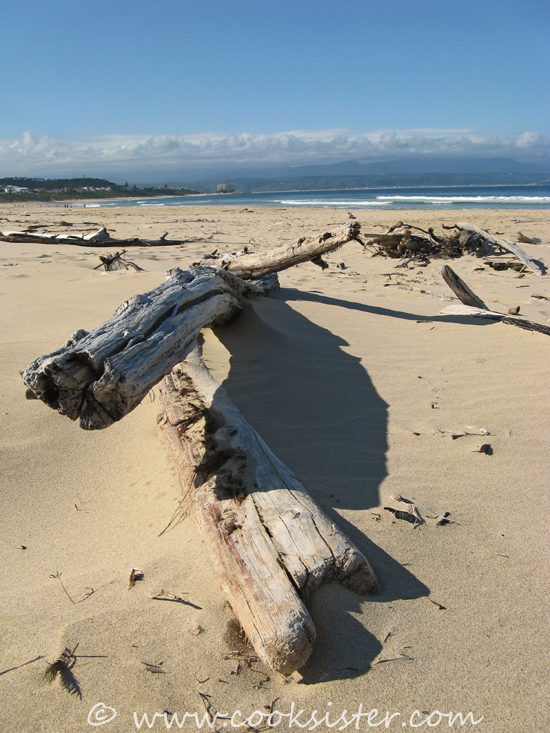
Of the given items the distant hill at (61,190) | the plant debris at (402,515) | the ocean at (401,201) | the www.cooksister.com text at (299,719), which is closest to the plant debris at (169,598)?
the www.cooksister.com text at (299,719)

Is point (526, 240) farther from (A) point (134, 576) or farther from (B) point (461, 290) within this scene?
(A) point (134, 576)

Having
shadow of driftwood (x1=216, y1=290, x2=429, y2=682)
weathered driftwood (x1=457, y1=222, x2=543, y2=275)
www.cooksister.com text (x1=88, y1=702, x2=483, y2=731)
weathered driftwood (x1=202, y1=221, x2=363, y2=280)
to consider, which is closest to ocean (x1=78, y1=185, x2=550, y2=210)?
weathered driftwood (x1=457, y1=222, x2=543, y2=275)

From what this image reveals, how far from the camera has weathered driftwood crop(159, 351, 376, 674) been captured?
140cm

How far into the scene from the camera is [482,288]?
673 cm

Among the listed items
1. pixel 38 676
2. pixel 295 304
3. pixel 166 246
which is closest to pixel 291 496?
pixel 38 676

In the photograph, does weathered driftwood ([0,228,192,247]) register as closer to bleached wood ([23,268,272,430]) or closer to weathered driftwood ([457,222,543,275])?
weathered driftwood ([457,222,543,275])

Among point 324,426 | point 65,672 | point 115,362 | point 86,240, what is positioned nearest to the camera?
point 65,672

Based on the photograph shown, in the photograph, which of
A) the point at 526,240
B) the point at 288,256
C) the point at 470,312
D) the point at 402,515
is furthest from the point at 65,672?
the point at 526,240

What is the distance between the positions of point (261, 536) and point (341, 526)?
19.8 inches

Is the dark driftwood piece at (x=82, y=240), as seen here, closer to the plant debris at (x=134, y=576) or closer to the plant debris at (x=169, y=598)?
the plant debris at (x=134, y=576)

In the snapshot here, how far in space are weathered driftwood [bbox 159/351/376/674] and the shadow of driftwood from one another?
5.3 inches

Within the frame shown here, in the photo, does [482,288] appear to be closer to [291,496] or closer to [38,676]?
[291,496]

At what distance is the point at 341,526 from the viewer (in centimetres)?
200

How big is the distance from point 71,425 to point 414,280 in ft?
19.3
